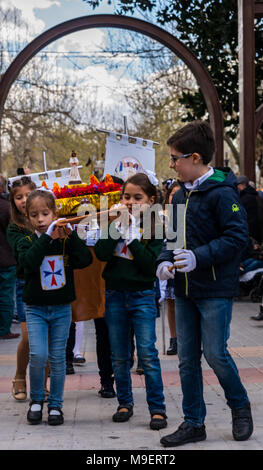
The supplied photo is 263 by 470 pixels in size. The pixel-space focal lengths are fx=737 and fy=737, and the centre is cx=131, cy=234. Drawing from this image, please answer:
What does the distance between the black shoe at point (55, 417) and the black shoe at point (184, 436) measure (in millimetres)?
866

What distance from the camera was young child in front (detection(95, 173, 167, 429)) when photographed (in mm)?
4773

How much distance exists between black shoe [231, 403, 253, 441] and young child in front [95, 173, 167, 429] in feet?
1.81

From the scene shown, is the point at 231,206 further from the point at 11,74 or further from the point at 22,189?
the point at 11,74

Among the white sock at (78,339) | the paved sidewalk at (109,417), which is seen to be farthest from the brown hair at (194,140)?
the white sock at (78,339)

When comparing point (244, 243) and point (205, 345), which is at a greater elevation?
point (244, 243)

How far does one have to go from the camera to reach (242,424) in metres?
4.33

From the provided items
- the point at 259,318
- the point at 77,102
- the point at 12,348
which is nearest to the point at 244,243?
the point at 12,348

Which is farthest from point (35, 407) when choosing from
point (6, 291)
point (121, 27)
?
point (121, 27)

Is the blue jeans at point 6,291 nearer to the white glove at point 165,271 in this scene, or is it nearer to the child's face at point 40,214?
the child's face at point 40,214

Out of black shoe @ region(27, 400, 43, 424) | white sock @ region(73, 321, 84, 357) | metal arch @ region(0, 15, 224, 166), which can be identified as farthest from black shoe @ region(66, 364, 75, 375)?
metal arch @ region(0, 15, 224, 166)

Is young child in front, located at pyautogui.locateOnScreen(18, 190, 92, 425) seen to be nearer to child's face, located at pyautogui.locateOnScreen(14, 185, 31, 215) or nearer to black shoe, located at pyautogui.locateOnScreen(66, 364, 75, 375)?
child's face, located at pyautogui.locateOnScreen(14, 185, 31, 215)

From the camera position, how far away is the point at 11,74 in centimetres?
1277

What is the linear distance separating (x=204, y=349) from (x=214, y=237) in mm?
655
